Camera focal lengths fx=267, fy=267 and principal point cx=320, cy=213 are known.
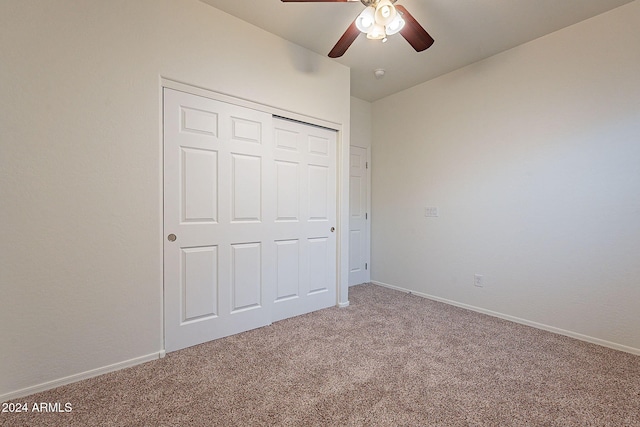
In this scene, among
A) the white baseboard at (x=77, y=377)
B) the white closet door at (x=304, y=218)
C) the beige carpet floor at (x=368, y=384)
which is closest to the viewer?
the beige carpet floor at (x=368, y=384)

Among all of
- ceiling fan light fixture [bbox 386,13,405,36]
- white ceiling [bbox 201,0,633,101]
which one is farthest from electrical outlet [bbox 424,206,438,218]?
ceiling fan light fixture [bbox 386,13,405,36]

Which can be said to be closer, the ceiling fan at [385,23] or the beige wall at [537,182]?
the ceiling fan at [385,23]

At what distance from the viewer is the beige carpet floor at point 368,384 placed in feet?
4.83

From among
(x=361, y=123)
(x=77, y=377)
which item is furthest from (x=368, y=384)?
(x=361, y=123)

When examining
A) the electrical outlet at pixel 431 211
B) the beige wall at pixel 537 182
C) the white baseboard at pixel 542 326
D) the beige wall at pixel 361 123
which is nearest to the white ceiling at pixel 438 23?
the beige wall at pixel 537 182

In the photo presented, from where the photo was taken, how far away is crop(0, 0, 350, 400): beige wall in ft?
5.29

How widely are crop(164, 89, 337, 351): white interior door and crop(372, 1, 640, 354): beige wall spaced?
4.67ft

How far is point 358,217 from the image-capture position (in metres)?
4.23

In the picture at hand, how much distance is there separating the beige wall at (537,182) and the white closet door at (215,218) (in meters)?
2.20

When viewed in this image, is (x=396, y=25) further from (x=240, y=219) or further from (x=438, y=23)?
(x=240, y=219)

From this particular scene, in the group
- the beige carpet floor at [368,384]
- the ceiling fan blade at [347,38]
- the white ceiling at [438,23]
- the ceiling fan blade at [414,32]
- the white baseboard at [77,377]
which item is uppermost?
the white ceiling at [438,23]

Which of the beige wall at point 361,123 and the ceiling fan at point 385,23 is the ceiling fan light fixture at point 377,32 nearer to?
the ceiling fan at point 385,23

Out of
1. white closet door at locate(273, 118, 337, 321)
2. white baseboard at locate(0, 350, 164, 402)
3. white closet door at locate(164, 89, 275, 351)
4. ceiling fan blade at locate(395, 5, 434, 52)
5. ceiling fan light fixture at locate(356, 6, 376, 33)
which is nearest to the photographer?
white baseboard at locate(0, 350, 164, 402)

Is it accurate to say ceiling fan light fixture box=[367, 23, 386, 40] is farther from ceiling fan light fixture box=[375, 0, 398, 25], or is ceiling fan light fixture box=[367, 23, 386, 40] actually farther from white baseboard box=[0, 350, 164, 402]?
white baseboard box=[0, 350, 164, 402]
